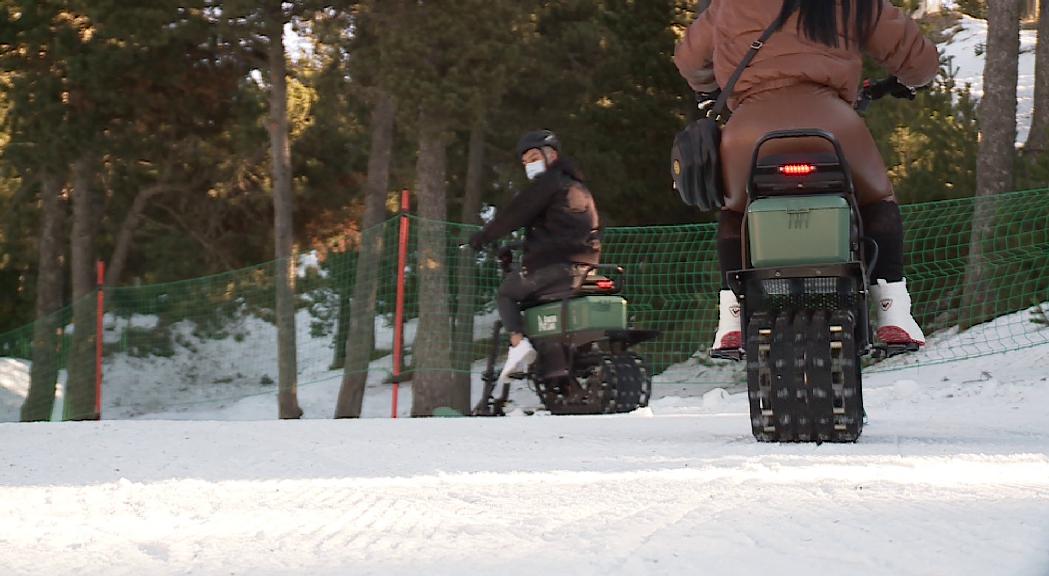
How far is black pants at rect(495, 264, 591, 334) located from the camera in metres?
9.40

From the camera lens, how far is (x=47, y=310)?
25.6 metres

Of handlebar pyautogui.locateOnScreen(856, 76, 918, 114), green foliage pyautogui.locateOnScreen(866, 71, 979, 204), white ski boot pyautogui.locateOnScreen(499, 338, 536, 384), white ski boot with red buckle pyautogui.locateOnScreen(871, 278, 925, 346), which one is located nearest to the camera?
white ski boot with red buckle pyautogui.locateOnScreen(871, 278, 925, 346)

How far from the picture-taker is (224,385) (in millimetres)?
24375

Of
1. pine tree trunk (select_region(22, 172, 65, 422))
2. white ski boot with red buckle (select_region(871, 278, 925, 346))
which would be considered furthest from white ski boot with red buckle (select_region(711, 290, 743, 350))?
pine tree trunk (select_region(22, 172, 65, 422))

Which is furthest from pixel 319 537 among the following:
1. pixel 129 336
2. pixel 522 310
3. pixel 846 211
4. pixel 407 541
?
pixel 129 336

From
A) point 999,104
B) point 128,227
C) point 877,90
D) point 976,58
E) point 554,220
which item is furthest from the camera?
point 976,58

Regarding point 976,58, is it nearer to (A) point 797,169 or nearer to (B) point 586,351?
(B) point 586,351

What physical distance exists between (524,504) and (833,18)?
2606 mm

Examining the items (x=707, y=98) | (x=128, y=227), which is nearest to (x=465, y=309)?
(x=128, y=227)

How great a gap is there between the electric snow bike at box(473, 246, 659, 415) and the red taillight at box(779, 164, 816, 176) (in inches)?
158

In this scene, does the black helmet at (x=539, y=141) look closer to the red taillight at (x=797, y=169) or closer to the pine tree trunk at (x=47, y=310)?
the red taillight at (x=797, y=169)

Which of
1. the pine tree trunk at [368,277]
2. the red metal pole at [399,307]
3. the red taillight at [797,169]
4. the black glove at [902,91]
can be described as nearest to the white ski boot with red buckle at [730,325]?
the red taillight at [797,169]

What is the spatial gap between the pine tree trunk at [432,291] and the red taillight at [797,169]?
470 inches

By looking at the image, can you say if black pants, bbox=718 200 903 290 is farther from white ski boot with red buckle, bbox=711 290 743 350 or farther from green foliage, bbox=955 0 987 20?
green foliage, bbox=955 0 987 20
